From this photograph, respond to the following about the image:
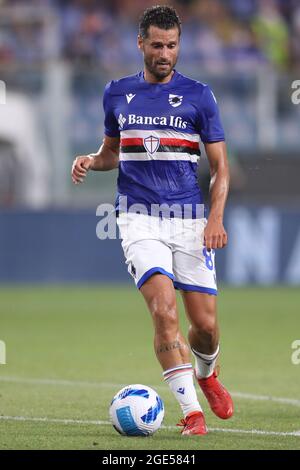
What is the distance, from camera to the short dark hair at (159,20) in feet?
23.1

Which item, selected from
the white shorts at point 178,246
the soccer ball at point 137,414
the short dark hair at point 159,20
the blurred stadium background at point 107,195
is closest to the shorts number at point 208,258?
the white shorts at point 178,246

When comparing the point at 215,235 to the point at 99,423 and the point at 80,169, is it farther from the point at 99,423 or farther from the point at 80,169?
the point at 99,423

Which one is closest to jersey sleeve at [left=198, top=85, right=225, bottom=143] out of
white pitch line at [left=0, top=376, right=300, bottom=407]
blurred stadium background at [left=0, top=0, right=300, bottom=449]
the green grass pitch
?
the green grass pitch

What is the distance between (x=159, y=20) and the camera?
7.07 metres

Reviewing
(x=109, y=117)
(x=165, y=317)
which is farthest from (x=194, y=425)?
(x=109, y=117)

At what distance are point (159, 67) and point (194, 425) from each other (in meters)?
2.15

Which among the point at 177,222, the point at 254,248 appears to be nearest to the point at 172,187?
the point at 177,222

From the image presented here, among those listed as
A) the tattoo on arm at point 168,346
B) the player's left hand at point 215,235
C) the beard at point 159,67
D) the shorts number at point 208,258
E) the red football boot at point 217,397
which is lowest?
the red football boot at point 217,397

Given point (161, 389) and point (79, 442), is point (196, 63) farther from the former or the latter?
point (79, 442)

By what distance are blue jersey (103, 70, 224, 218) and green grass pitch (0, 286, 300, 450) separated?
4.65ft

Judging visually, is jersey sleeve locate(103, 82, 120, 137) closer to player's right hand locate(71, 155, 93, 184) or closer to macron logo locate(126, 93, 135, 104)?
macron logo locate(126, 93, 135, 104)

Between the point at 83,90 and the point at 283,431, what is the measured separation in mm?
11899

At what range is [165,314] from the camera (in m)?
6.73

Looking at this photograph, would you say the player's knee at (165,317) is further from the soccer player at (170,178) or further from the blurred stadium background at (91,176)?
the blurred stadium background at (91,176)
